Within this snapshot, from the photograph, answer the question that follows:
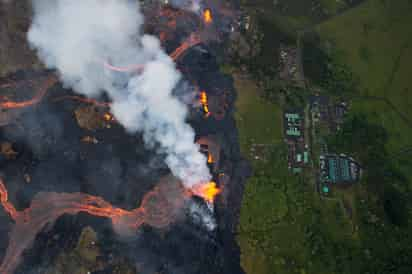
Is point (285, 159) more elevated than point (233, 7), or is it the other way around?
point (233, 7)

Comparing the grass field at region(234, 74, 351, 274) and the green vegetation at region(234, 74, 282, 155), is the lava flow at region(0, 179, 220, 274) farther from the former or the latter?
the green vegetation at region(234, 74, 282, 155)

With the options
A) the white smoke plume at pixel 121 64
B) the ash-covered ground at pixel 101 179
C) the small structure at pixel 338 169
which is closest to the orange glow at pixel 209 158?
the white smoke plume at pixel 121 64

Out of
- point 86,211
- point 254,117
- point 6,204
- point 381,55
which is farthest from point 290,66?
point 6,204

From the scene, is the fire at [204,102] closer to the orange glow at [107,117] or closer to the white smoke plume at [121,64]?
the white smoke plume at [121,64]

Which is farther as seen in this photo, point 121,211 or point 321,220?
point 321,220

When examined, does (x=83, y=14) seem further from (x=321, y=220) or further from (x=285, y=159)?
(x=321, y=220)

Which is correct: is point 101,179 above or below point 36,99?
below

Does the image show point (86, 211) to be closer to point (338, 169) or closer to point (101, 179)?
point (101, 179)

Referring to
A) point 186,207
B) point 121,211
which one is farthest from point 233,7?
point 121,211
